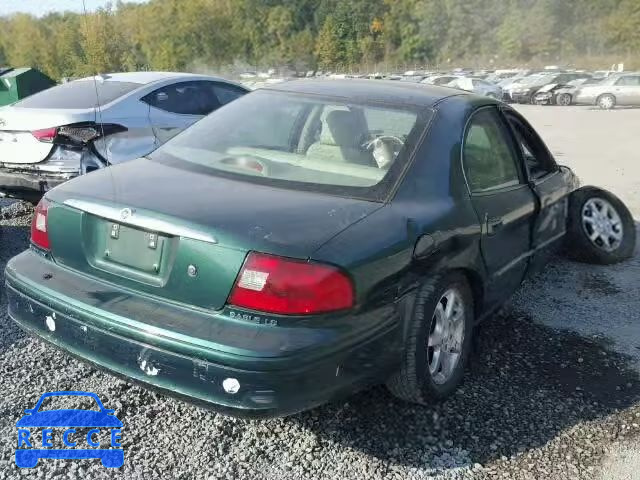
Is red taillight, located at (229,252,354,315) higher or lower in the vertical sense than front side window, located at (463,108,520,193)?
lower

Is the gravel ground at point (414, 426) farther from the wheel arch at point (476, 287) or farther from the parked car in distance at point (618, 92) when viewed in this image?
the parked car in distance at point (618, 92)

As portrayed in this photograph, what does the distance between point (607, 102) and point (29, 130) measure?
25.1m

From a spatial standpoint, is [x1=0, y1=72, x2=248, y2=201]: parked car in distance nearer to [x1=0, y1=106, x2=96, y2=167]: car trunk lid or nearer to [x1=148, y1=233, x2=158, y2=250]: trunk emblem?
[x1=0, y1=106, x2=96, y2=167]: car trunk lid

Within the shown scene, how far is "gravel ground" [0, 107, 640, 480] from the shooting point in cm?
273

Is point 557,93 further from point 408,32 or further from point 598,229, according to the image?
point 408,32

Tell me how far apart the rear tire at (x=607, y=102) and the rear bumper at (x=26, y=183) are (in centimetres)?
2501

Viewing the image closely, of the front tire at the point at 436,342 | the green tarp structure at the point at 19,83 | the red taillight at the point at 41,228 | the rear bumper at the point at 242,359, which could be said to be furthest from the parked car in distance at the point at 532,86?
the rear bumper at the point at 242,359

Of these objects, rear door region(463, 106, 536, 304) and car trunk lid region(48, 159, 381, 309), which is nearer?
car trunk lid region(48, 159, 381, 309)

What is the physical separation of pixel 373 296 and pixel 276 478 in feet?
2.77

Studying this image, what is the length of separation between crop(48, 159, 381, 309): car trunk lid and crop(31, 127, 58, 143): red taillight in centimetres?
294

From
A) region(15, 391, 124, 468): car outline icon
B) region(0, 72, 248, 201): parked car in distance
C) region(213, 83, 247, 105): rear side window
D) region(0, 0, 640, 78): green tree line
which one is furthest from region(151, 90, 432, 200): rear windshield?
region(0, 0, 640, 78): green tree line

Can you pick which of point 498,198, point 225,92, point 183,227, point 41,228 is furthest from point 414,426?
point 225,92

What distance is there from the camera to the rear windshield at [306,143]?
9.95 feet

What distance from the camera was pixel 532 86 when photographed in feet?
98.3
